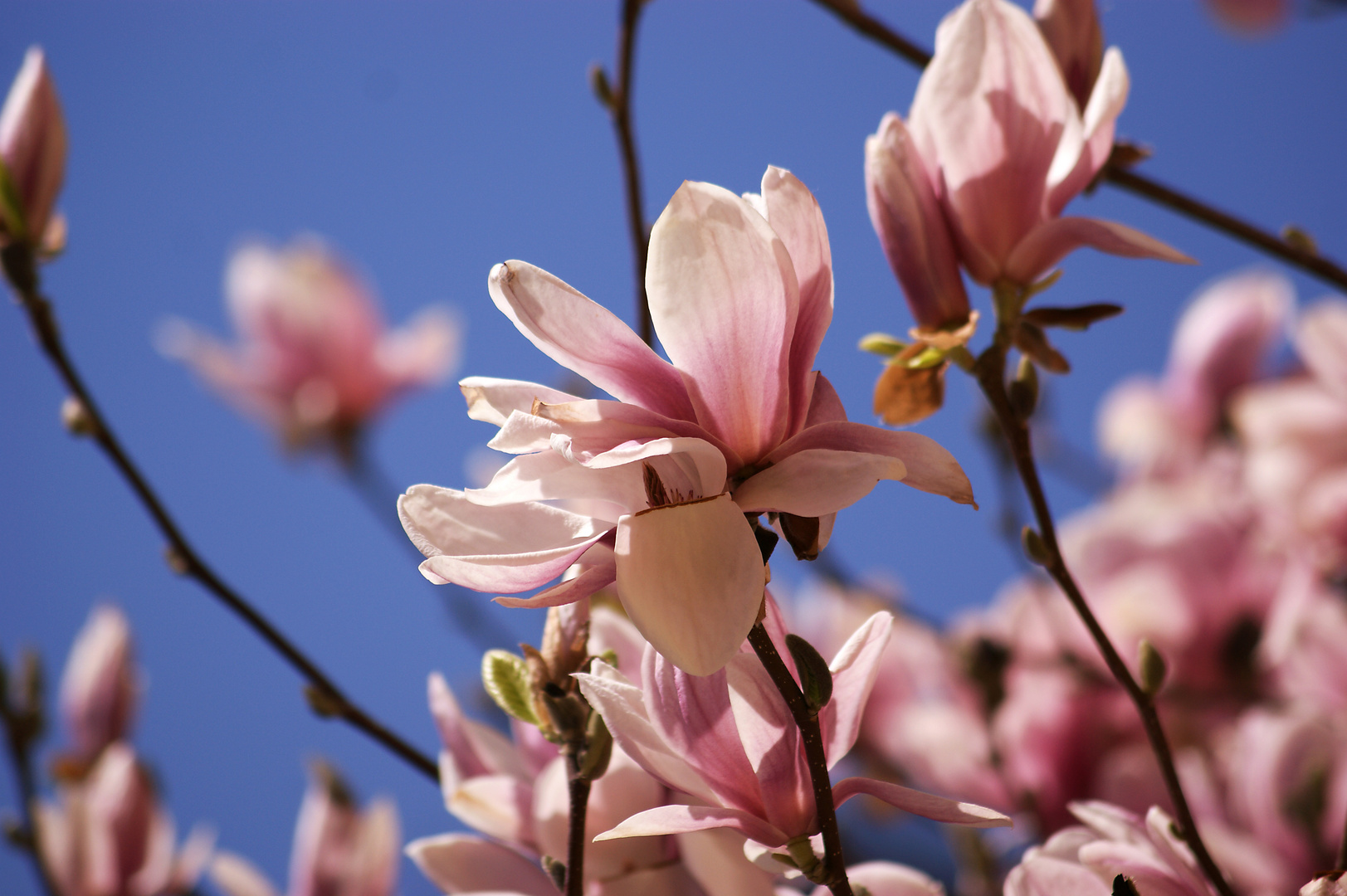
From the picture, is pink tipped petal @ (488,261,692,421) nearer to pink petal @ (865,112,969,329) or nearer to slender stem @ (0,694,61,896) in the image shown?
pink petal @ (865,112,969,329)

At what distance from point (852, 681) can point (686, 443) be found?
107 mm

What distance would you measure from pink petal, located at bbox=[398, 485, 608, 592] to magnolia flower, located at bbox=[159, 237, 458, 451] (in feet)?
4.06

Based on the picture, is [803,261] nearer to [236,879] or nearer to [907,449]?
[907,449]

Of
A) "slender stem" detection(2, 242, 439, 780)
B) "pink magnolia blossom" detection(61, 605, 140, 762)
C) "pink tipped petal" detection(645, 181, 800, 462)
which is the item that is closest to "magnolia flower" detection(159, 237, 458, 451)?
"pink magnolia blossom" detection(61, 605, 140, 762)

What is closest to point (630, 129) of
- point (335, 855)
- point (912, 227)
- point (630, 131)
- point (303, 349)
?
point (630, 131)

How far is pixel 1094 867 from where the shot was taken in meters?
0.34

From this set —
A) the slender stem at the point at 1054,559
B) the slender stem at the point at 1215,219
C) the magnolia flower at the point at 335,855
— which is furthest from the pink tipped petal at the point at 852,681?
the magnolia flower at the point at 335,855

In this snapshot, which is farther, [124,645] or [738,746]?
[124,645]

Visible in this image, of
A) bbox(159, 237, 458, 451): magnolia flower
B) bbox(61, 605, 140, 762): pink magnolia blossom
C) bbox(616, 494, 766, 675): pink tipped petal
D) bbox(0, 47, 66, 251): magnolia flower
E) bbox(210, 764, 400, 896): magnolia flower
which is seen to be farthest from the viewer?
bbox(159, 237, 458, 451): magnolia flower

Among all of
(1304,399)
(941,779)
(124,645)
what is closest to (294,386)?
(124,645)

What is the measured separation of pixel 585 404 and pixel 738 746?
120mm

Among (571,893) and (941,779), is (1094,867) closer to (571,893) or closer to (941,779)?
(571,893)

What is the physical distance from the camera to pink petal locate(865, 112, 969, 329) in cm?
37

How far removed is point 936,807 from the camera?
0.95ft
